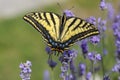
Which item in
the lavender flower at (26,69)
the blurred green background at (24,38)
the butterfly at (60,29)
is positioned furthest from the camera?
the blurred green background at (24,38)

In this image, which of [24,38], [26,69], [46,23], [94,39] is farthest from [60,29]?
[24,38]

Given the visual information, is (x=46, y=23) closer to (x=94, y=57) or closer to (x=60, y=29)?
(x=60, y=29)

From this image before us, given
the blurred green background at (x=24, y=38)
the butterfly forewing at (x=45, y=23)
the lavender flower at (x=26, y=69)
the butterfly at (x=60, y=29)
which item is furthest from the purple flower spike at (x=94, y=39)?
the blurred green background at (x=24, y=38)

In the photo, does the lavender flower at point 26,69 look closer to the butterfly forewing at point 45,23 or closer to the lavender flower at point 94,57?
the butterfly forewing at point 45,23

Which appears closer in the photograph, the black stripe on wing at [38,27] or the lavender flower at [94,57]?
the black stripe on wing at [38,27]

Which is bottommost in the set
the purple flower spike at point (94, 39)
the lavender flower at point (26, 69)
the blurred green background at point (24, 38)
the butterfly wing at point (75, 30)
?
the lavender flower at point (26, 69)

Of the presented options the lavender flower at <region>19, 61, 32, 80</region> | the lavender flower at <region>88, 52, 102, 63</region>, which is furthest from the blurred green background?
the lavender flower at <region>19, 61, 32, 80</region>

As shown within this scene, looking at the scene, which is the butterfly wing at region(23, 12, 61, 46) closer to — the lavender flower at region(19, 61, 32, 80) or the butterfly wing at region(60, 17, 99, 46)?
the butterfly wing at region(60, 17, 99, 46)

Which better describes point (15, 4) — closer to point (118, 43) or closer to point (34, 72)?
point (34, 72)

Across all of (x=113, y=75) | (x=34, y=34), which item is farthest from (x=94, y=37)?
(x=34, y=34)
